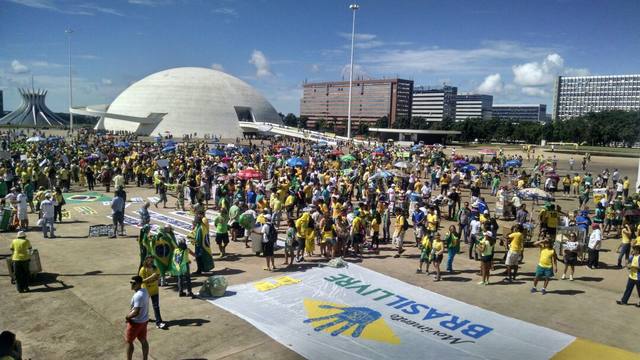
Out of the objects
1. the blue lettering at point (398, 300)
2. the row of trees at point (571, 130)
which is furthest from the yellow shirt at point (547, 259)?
the row of trees at point (571, 130)

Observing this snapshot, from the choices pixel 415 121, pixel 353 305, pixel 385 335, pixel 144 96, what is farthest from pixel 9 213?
pixel 415 121

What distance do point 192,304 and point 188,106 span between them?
88.0 m

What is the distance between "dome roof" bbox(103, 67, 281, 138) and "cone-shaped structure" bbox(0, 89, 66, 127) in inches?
2465

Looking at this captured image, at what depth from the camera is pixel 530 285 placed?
11156 mm

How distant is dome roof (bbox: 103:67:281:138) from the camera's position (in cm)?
8950

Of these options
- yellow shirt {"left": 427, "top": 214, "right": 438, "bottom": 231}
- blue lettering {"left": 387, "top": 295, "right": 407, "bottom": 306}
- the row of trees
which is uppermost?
the row of trees

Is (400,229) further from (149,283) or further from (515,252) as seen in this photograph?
(149,283)

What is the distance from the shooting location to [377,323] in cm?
862

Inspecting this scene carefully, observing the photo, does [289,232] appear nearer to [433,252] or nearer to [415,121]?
[433,252]

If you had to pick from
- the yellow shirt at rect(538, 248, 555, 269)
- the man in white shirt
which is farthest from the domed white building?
the yellow shirt at rect(538, 248, 555, 269)

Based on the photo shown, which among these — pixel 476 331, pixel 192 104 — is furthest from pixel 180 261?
pixel 192 104

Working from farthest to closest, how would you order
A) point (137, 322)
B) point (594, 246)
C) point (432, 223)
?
point (432, 223), point (594, 246), point (137, 322)

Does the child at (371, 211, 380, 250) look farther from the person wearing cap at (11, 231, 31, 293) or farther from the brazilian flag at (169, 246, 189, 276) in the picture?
the person wearing cap at (11, 231, 31, 293)

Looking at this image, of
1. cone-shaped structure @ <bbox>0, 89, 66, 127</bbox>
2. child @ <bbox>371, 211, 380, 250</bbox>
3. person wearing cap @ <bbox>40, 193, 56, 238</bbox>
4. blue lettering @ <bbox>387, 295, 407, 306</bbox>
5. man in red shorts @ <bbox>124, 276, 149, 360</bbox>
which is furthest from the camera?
cone-shaped structure @ <bbox>0, 89, 66, 127</bbox>
